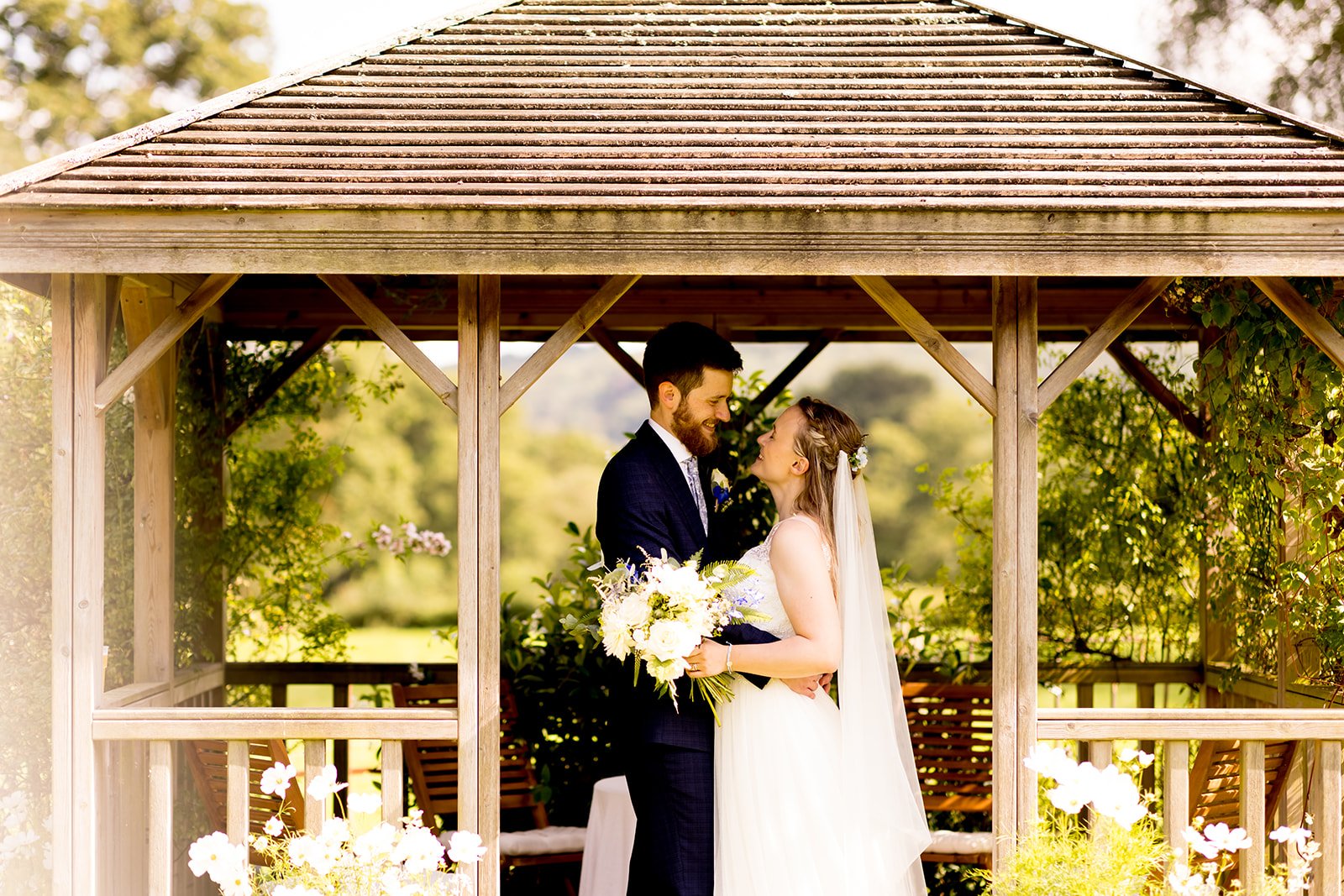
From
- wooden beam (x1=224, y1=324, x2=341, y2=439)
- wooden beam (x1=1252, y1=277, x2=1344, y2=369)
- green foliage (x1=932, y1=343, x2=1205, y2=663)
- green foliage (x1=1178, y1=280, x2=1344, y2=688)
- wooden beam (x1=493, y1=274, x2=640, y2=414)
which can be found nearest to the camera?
wooden beam (x1=493, y1=274, x2=640, y2=414)

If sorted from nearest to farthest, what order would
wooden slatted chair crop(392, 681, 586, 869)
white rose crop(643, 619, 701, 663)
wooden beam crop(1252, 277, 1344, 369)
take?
white rose crop(643, 619, 701, 663), wooden beam crop(1252, 277, 1344, 369), wooden slatted chair crop(392, 681, 586, 869)

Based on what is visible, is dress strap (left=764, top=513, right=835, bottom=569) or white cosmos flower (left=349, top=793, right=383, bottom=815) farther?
dress strap (left=764, top=513, right=835, bottom=569)

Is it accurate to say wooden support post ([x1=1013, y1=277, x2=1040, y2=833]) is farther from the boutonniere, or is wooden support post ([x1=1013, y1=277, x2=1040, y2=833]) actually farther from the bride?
the boutonniere

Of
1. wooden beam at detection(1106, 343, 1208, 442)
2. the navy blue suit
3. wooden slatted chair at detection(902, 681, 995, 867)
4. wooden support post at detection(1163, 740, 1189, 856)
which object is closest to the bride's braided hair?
the navy blue suit

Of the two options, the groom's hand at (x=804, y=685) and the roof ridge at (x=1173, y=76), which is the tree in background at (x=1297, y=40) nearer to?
the roof ridge at (x=1173, y=76)

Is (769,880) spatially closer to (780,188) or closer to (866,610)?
(866,610)

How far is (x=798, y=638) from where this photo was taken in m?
4.32

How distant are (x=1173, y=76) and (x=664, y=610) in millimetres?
3209

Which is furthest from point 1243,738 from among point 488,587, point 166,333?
point 166,333

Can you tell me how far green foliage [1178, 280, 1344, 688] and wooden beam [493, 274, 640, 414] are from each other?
7.84ft

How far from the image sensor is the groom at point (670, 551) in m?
4.36

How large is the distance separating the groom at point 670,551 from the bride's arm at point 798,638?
4.9 inches

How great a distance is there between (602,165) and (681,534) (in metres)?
1.43

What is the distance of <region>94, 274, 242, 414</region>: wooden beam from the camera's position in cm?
452
